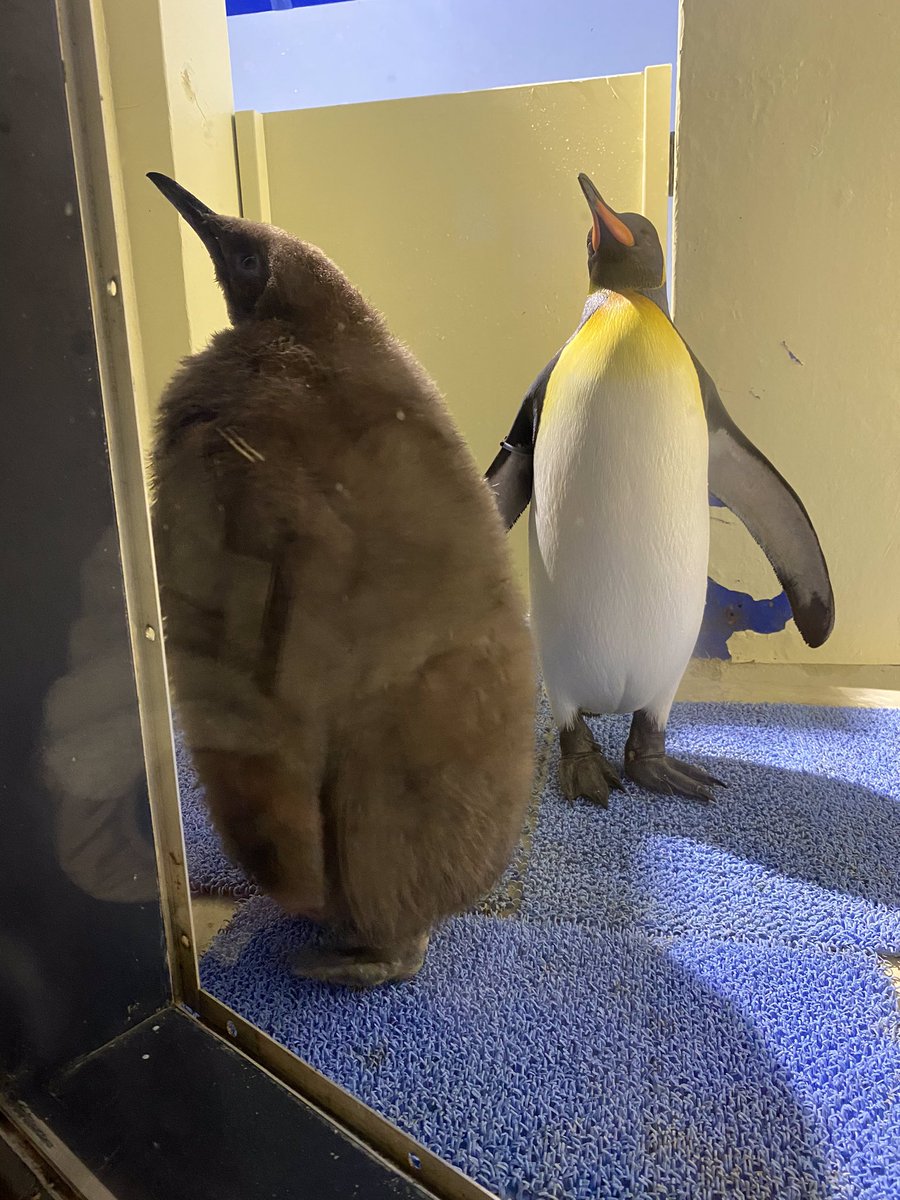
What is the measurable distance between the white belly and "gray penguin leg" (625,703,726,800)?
7 cm

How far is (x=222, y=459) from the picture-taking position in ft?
1.38

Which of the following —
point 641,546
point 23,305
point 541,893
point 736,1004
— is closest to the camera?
point 23,305

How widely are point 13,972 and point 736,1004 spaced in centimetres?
47

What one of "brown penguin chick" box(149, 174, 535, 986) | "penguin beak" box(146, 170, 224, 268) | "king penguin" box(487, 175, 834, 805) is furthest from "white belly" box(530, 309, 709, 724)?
"penguin beak" box(146, 170, 224, 268)

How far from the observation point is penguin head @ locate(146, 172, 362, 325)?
43 cm

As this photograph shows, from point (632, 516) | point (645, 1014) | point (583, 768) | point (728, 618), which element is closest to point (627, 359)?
point (632, 516)

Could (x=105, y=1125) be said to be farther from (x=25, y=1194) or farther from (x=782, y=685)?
(x=782, y=685)

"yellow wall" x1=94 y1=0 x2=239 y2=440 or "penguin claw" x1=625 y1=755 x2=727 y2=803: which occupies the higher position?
"yellow wall" x1=94 y1=0 x2=239 y2=440

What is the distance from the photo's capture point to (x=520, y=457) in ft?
2.44

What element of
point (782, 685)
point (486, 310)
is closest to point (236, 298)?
point (486, 310)

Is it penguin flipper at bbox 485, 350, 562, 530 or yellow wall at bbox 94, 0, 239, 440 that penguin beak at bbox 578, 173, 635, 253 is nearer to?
penguin flipper at bbox 485, 350, 562, 530

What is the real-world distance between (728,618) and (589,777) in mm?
254

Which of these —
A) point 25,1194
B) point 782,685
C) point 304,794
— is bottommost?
point 25,1194

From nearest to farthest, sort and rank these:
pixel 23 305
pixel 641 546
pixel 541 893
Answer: pixel 23 305 < pixel 541 893 < pixel 641 546
